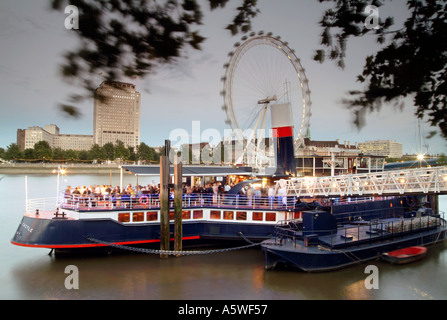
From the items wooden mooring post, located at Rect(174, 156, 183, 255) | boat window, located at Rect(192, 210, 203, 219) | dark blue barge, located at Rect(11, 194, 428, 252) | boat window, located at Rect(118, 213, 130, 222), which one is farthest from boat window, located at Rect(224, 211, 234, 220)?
boat window, located at Rect(118, 213, 130, 222)

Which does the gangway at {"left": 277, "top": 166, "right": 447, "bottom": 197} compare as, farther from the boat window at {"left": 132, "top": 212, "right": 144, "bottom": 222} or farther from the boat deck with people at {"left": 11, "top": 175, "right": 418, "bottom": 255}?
the boat window at {"left": 132, "top": 212, "right": 144, "bottom": 222}

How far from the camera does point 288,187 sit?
81.6 ft

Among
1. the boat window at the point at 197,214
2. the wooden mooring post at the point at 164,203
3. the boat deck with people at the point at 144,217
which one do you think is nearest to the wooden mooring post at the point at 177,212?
the wooden mooring post at the point at 164,203

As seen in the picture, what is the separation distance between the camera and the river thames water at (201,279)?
14.8 meters

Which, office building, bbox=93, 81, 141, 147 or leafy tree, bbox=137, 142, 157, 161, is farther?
leafy tree, bbox=137, 142, 157, 161

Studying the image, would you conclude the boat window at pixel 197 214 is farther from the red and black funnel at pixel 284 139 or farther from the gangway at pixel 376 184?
the red and black funnel at pixel 284 139

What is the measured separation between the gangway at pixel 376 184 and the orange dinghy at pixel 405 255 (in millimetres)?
3427

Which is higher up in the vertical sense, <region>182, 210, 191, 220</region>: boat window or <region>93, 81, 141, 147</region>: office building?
<region>93, 81, 141, 147</region>: office building

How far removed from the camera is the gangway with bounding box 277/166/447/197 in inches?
688

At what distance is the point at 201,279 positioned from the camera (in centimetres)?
1648

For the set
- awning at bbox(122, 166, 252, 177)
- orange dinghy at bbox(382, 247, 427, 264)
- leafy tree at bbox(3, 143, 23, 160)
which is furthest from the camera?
leafy tree at bbox(3, 143, 23, 160)

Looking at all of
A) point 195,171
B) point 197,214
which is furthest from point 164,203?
point 195,171

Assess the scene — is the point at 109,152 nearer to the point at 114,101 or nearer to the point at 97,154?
the point at 97,154

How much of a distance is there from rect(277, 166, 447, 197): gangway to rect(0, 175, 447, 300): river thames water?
14.1ft
